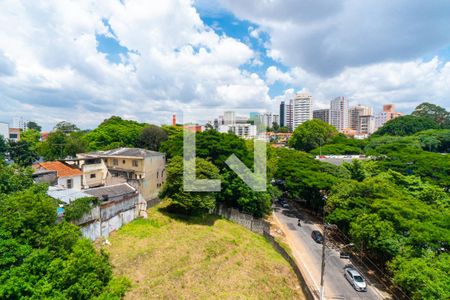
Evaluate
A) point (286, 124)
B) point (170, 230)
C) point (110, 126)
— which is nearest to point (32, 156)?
point (110, 126)

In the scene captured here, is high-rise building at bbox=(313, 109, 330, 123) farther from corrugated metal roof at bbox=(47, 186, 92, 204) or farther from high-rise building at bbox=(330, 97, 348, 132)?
corrugated metal roof at bbox=(47, 186, 92, 204)

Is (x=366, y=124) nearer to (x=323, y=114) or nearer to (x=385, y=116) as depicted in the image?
(x=385, y=116)

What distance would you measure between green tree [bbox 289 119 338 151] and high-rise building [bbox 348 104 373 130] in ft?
224

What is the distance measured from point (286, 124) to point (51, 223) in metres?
118

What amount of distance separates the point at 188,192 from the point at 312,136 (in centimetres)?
4313

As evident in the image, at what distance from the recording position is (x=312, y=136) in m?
52.0

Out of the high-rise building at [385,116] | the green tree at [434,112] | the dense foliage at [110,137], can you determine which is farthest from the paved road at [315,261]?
the high-rise building at [385,116]

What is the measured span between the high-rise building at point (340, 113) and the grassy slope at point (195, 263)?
353ft

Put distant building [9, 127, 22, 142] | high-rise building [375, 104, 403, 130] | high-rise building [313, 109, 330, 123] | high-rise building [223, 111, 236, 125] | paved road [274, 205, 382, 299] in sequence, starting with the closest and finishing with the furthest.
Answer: paved road [274, 205, 382, 299]
distant building [9, 127, 22, 142]
high-rise building [223, 111, 236, 125]
high-rise building [375, 104, 403, 130]
high-rise building [313, 109, 330, 123]

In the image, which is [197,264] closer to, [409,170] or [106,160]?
[106,160]

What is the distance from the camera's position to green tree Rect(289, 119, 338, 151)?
52094mm

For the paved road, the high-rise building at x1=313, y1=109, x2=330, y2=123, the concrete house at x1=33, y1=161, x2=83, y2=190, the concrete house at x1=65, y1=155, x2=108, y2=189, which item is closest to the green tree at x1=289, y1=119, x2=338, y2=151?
the paved road

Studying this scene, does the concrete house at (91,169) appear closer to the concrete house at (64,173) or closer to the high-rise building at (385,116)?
the concrete house at (64,173)

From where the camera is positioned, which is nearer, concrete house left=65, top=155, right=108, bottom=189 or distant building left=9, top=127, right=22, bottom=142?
concrete house left=65, top=155, right=108, bottom=189
